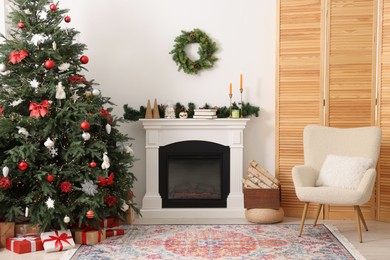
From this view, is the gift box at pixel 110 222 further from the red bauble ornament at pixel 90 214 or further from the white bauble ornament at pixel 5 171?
the white bauble ornament at pixel 5 171

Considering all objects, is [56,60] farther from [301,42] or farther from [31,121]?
[301,42]

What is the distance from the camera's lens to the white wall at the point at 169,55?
18.8ft

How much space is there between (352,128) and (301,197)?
39.5 inches

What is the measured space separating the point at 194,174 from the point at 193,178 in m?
0.04

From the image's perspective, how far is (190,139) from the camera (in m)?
5.61

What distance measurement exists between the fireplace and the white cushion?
1.12 meters

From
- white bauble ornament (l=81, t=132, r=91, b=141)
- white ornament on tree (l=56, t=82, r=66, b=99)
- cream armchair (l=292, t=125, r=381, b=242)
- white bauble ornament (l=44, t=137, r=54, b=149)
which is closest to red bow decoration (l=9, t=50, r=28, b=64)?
white ornament on tree (l=56, t=82, r=66, b=99)

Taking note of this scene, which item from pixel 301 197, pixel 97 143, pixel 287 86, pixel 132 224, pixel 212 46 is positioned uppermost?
pixel 212 46

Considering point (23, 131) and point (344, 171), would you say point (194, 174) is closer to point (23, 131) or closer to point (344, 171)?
point (344, 171)

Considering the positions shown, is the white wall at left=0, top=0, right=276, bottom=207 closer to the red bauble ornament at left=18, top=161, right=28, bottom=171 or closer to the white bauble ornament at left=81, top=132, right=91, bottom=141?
the white bauble ornament at left=81, top=132, right=91, bottom=141

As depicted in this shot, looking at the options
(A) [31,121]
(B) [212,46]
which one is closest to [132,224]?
(A) [31,121]

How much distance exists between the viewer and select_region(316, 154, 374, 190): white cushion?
4.74 meters

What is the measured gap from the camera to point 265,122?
5.77 metres

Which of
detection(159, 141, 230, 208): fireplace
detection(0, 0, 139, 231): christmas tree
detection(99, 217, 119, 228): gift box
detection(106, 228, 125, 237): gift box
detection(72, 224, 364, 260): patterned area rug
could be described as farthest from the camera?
detection(159, 141, 230, 208): fireplace
